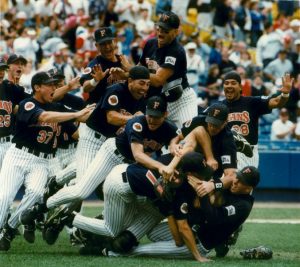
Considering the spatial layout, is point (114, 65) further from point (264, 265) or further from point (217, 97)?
point (217, 97)

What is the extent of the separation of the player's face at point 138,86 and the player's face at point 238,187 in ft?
5.10

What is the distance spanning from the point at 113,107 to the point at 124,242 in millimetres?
1568

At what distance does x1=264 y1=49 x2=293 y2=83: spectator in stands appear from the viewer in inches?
858

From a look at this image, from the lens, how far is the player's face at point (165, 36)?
1217cm

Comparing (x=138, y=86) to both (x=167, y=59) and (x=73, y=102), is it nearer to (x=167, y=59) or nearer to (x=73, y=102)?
(x=167, y=59)

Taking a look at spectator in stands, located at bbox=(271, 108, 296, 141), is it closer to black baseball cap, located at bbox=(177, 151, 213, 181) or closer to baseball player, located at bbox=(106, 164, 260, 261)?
baseball player, located at bbox=(106, 164, 260, 261)

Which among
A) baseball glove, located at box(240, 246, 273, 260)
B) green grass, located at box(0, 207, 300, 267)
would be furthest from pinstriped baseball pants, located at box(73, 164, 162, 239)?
baseball glove, located at box(240, 246, 273, 260)

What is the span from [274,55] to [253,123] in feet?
32.9

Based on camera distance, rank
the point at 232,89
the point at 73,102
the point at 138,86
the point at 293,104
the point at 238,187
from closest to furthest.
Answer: the point at 238,187, the point at 138,86, the point at 232,89, the point at 73,102, the point at 293,104

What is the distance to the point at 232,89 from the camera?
12766 mm

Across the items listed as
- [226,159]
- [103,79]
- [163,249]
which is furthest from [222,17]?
[163,249]

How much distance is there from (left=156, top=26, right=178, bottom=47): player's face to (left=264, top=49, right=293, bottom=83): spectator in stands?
9.71m

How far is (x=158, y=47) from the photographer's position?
12.3 meters

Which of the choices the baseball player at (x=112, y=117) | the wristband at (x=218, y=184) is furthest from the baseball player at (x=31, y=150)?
the wristband at (x=218, y=184)
